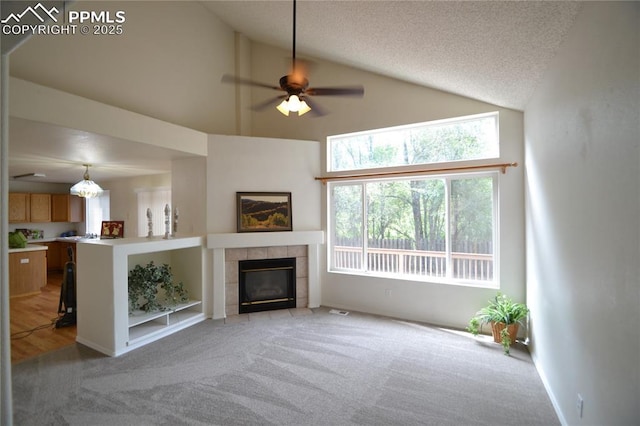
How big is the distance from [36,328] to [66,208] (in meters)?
4.94

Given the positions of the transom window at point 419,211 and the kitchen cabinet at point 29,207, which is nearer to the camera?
the transom window at point 419,211

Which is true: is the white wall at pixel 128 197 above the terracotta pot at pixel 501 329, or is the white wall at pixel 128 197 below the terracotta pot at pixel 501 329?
above

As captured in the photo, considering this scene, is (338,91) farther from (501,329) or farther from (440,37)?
(501,329)

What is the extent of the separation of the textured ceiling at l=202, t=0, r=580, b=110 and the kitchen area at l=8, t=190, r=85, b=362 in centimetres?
462

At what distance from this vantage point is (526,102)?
3328 millimetres

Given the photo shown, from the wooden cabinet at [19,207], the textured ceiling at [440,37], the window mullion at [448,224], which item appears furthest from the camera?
the wooden cabinet at [19,207]

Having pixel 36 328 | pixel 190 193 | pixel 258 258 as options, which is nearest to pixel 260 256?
pixel 258 258

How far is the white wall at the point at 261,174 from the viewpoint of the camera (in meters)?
4.49

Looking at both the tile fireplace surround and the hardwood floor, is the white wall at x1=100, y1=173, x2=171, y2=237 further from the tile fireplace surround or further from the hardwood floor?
the tile fireplace surround

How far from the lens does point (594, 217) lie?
1688 millimetres

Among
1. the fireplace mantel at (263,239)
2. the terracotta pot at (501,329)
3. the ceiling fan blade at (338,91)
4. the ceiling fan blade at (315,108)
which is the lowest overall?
the terracotta pot at (501,329)

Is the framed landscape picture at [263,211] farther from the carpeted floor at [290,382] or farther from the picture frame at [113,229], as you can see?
the picture frame at [113,229]

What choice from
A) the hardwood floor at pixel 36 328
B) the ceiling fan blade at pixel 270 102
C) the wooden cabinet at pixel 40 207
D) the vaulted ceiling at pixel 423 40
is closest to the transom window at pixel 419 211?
the vaulted ceiling at pixel 423 40

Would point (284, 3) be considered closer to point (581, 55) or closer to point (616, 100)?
point (581, 55)
